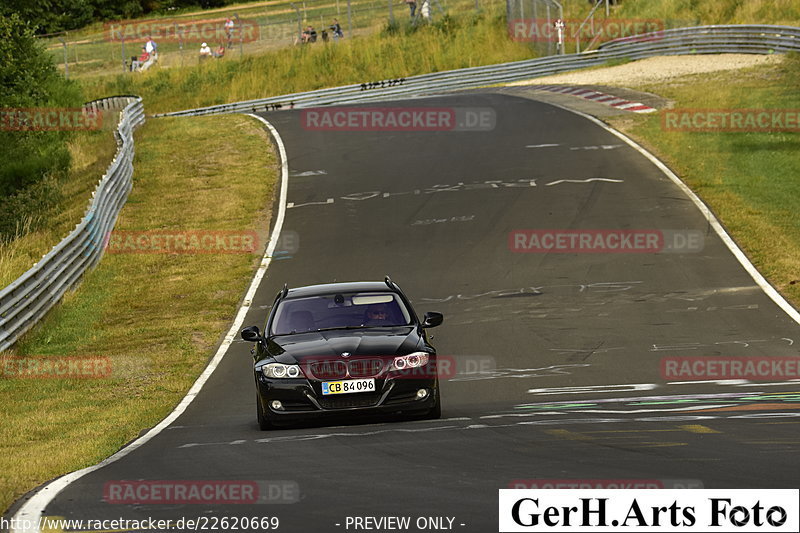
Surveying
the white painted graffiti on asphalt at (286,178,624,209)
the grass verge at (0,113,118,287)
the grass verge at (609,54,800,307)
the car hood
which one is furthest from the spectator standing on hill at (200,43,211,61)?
the car hood

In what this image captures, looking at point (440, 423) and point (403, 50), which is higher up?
point (403, 50)

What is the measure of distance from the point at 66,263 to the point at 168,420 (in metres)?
10.2

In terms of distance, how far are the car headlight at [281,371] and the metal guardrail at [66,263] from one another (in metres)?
7.52

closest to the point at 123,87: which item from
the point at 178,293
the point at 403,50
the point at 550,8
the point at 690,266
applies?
the point at 403,50

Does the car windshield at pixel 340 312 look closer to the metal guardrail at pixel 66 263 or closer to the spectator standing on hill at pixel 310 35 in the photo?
the metal guardrail at pixel 66 263

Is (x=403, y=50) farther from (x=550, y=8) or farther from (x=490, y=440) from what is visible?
(x=490, y=440)

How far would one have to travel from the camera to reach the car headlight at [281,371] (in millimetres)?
11398

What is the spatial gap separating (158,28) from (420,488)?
8421 cm

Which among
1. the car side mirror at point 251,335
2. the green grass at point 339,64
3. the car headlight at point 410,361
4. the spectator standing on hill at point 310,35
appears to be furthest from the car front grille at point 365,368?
the spectator standing on hill at point 310,35

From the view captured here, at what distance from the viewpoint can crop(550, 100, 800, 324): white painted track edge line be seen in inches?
715

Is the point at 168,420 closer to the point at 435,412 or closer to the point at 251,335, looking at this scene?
the point at 251,335

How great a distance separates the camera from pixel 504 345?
16.5 m

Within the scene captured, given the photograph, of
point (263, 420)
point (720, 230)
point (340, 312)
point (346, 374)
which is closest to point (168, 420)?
point (263, 420)

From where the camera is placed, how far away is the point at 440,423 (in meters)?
11.2
